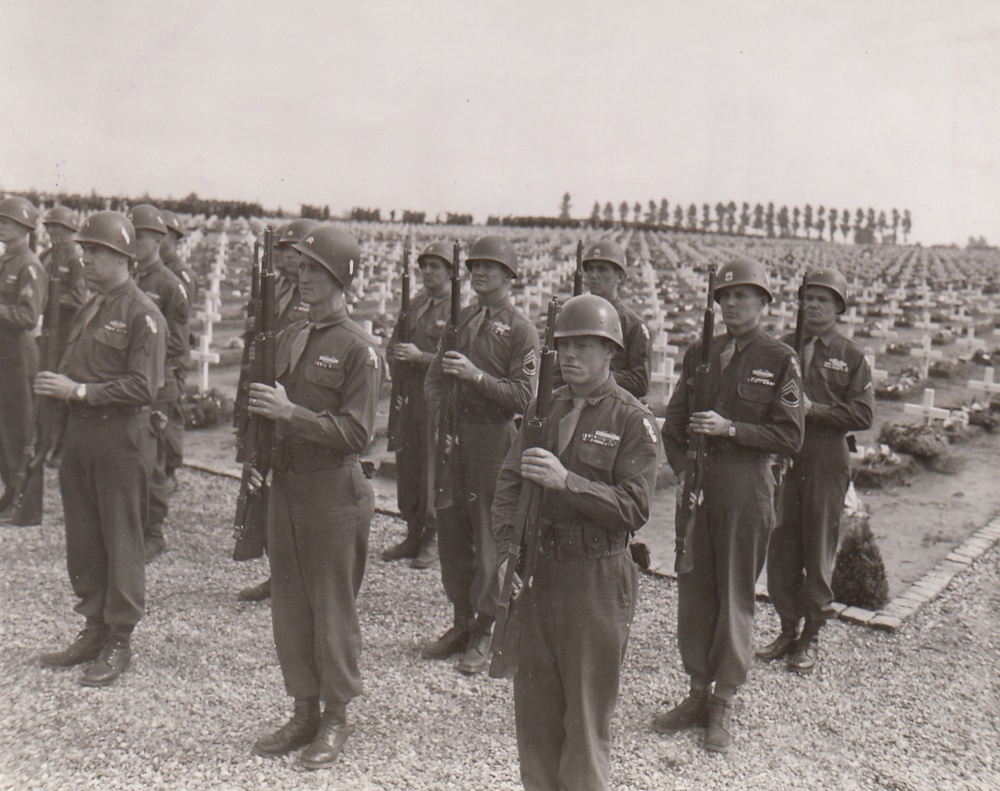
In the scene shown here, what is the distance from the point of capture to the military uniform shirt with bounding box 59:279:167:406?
509 centimetres

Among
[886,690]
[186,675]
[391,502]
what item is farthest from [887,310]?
[186,675]

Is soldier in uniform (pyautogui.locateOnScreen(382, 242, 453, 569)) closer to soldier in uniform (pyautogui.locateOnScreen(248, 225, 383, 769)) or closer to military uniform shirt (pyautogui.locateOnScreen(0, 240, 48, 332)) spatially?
soldier in uniform (pyautogui.locateOnScreen(248, 225, 383, 769))

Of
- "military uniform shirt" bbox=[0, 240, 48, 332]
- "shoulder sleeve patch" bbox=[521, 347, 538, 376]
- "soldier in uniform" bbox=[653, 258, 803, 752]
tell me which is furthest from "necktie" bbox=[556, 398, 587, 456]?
"military uniform shirt" bbox=[0, 240, 48, 332]

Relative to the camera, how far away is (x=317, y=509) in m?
4.28

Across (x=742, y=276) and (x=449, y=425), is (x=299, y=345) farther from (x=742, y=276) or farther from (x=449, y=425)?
(x=742, y=276)

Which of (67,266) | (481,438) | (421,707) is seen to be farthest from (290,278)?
(421,707)

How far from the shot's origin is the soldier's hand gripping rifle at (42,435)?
561 cm

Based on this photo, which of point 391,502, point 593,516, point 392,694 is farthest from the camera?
point 391,502

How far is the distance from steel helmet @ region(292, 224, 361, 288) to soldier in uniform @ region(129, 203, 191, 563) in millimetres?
3558

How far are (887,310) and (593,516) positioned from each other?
2610 centimetres

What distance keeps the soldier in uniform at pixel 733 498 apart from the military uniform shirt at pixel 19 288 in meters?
5.84

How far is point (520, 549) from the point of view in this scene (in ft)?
11.5

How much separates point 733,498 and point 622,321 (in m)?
1.86

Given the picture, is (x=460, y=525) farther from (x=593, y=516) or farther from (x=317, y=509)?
(x=593, y=516)
